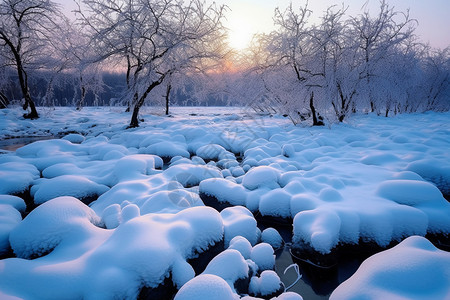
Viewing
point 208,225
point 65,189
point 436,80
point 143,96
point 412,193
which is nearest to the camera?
point 208,225

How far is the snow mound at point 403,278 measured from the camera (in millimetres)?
1416

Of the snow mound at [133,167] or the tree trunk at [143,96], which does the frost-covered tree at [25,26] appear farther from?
the snow mound at [133,167]

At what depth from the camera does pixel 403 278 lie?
1.49 metres

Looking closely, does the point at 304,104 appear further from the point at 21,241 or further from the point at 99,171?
the point at 21,241

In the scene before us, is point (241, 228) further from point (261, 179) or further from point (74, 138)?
point (74, 138)

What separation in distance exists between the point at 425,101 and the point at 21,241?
23.1 metres

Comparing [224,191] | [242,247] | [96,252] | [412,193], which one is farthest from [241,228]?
[412,193]

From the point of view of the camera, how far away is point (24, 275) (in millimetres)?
1601

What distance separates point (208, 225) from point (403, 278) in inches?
61.0

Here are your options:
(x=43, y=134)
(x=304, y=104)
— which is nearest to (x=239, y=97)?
(x=304, y=104)

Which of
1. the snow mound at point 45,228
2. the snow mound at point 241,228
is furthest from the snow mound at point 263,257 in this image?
the snow mound at point 45,228

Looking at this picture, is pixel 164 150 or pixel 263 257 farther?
pixel 164 150

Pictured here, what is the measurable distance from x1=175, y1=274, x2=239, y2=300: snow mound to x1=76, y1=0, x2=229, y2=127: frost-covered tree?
7.85 metres

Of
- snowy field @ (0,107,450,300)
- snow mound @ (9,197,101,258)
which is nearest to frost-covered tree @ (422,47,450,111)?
snowy field @ (0,107,450,300)
